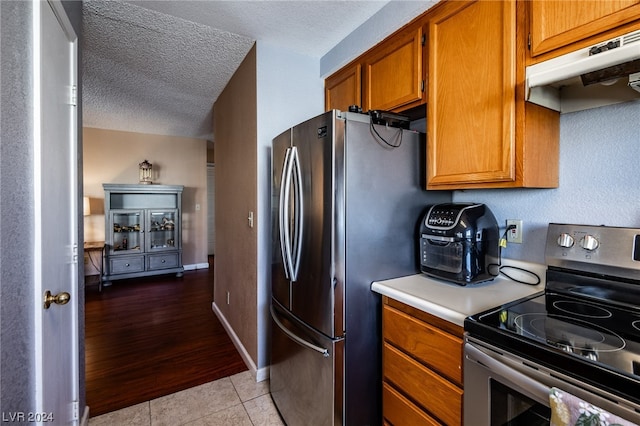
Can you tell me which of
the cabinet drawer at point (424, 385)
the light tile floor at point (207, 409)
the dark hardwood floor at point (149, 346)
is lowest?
the light tile floor at point (207, 409)

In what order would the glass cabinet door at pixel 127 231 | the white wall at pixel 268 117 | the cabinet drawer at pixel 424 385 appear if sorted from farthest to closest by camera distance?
the glass cabinet door at pixel 127 231, the white wall at pixel 268 117, the cabinet drawer at pixel 424 385

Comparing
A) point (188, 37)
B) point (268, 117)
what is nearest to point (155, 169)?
point (188, 37)

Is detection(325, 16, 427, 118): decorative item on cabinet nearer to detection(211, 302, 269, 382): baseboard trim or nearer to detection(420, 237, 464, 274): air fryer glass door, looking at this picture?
detection(420, 237, 464, 274): air fryer glass door

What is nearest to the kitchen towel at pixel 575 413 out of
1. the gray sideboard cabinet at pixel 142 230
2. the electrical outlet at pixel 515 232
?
the electrical outlet at pixel 515 232

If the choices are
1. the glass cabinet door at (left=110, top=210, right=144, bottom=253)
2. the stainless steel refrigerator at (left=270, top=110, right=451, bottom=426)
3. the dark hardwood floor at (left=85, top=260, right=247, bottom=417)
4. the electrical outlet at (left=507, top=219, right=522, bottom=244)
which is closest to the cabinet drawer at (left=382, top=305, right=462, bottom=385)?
the stainless steel refrigerator at (left=270, top=110, right=451, bottom=426)

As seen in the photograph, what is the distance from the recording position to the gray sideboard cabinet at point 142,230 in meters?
4.64

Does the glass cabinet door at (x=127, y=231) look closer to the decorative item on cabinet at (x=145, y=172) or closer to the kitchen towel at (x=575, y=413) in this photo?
the decorative item on cabinet at (x=145, y=172)

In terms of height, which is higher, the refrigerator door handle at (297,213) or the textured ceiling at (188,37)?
the textured ceiling at (188,37)

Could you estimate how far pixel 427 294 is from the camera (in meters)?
1.29

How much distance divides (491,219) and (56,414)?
2097 millimetres

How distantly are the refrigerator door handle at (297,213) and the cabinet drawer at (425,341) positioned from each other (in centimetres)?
51

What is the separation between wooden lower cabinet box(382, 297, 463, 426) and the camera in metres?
1.09

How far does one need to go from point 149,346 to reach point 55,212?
192 cm

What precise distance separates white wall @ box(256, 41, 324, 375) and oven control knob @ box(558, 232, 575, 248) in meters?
1.66
